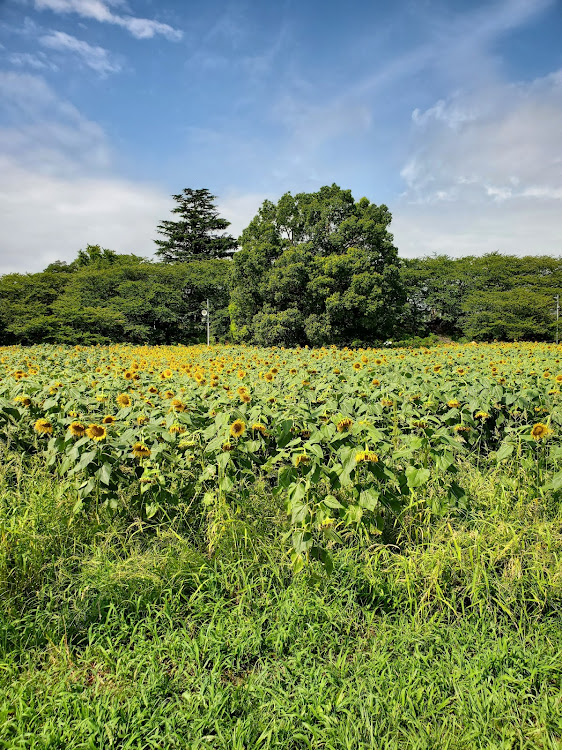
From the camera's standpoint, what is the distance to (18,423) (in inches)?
107

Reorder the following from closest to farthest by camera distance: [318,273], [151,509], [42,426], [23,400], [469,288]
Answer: [151,509] → [42,426] → [23,400] → [318,273] → [469,288]

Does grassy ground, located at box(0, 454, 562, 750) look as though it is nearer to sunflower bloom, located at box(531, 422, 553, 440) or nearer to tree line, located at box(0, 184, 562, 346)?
sunflower bloom, located at box(531, 422, 553, 440)

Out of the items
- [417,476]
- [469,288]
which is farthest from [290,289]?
[417,476]

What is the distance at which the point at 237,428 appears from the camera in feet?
6.97

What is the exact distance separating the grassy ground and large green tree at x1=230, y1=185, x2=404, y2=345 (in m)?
17.1

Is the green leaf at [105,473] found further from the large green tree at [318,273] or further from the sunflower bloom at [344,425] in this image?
the large green tree at [318,273]

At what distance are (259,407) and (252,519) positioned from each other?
58 cm

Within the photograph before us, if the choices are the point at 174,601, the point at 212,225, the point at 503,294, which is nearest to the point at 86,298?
the point at 212,225

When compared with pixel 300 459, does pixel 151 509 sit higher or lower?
lower

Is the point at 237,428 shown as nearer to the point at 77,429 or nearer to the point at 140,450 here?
the point at 140,450

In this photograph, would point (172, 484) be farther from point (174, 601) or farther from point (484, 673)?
point (484, 673)

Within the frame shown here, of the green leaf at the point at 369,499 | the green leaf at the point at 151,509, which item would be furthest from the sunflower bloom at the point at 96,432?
the green leaf at the point at 369,499

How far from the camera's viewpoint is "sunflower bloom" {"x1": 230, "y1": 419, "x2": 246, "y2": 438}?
211 cm

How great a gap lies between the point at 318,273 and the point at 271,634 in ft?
60.6
